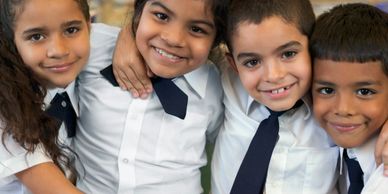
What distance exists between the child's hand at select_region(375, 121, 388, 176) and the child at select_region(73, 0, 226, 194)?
393mm

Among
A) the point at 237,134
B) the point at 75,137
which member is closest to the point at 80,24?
the point at 75,137

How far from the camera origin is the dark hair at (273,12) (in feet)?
3.38

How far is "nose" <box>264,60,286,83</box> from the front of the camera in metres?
1.03

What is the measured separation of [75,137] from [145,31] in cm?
36

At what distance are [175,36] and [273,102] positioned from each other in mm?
260

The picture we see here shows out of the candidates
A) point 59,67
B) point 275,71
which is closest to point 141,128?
point 59,67

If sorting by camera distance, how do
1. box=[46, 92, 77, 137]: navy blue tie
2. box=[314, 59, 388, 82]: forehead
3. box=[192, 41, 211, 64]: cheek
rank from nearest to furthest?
box=[314, 59, 388, 82]: forehead
box=[192, 41, 211, 64]: cheek
box=[46, 92, 77, 137]: navy blue tie

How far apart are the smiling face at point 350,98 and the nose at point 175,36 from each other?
293mm

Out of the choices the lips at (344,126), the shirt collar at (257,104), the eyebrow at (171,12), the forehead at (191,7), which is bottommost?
the shirt collar at (257,104)

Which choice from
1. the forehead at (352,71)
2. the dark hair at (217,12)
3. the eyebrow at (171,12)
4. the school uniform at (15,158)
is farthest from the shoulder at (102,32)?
the forehead at (352,71)

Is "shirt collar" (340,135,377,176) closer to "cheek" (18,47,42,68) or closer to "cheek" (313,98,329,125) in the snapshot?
"cheek" (313,98,329,125)

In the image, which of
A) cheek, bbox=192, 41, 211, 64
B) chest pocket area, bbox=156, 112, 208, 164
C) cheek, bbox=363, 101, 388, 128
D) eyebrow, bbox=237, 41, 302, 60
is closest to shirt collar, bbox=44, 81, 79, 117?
chest pocket area, bbox=156, 112, 208, 164

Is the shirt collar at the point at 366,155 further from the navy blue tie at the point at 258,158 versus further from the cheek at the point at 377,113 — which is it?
the navy blue tie at the point at 258,158

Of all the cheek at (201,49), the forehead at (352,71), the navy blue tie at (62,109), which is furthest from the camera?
the navy blue tie at (62,109)
